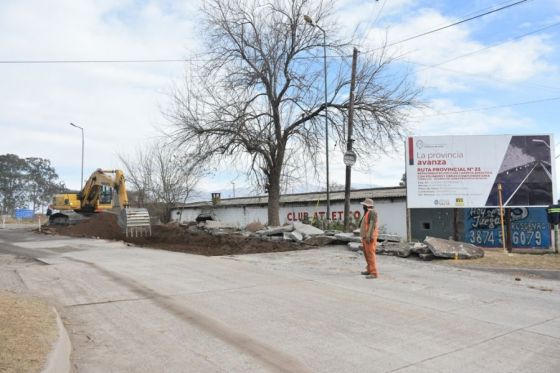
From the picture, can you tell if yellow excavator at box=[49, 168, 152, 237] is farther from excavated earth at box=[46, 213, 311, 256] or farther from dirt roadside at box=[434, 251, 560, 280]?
dirt roadside at box=[434, 251, 560, 280]

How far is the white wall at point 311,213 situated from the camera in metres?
24.2

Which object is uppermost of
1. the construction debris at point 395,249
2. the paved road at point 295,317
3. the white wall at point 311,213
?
the white wall at point 311,213

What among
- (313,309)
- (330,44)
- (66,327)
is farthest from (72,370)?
(330,44)

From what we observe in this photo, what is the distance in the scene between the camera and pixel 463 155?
17516 mm

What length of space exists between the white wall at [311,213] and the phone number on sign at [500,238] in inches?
179

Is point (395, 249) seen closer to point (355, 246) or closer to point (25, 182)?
point (355, 246)

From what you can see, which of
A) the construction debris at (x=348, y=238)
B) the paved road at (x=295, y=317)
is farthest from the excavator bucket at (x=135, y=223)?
the paved road at (x=295, y=317)

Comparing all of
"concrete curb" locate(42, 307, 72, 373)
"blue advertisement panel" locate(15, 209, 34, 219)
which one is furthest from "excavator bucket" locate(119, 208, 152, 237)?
"blue advertisement panel" locate(15, 209, 34, 219)

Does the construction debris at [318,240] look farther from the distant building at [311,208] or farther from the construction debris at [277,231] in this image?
the distant building at [311,208]

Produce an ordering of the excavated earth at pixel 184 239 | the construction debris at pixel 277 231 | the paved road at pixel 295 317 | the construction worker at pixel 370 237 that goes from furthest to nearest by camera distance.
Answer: the construction debris at pixel 277 231 < the excavated earth at pixel 184 239 < the construction worker at pixel 370 237 < the paved road at pixel 295 317

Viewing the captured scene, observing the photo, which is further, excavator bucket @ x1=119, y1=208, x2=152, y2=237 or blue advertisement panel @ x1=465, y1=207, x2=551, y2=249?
excavator bucket @ x1=119, y1=208, x2=152, y2=237

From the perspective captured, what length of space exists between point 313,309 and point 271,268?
4.67 m

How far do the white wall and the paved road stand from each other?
11.4 meters

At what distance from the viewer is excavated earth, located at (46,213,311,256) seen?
16.8m
